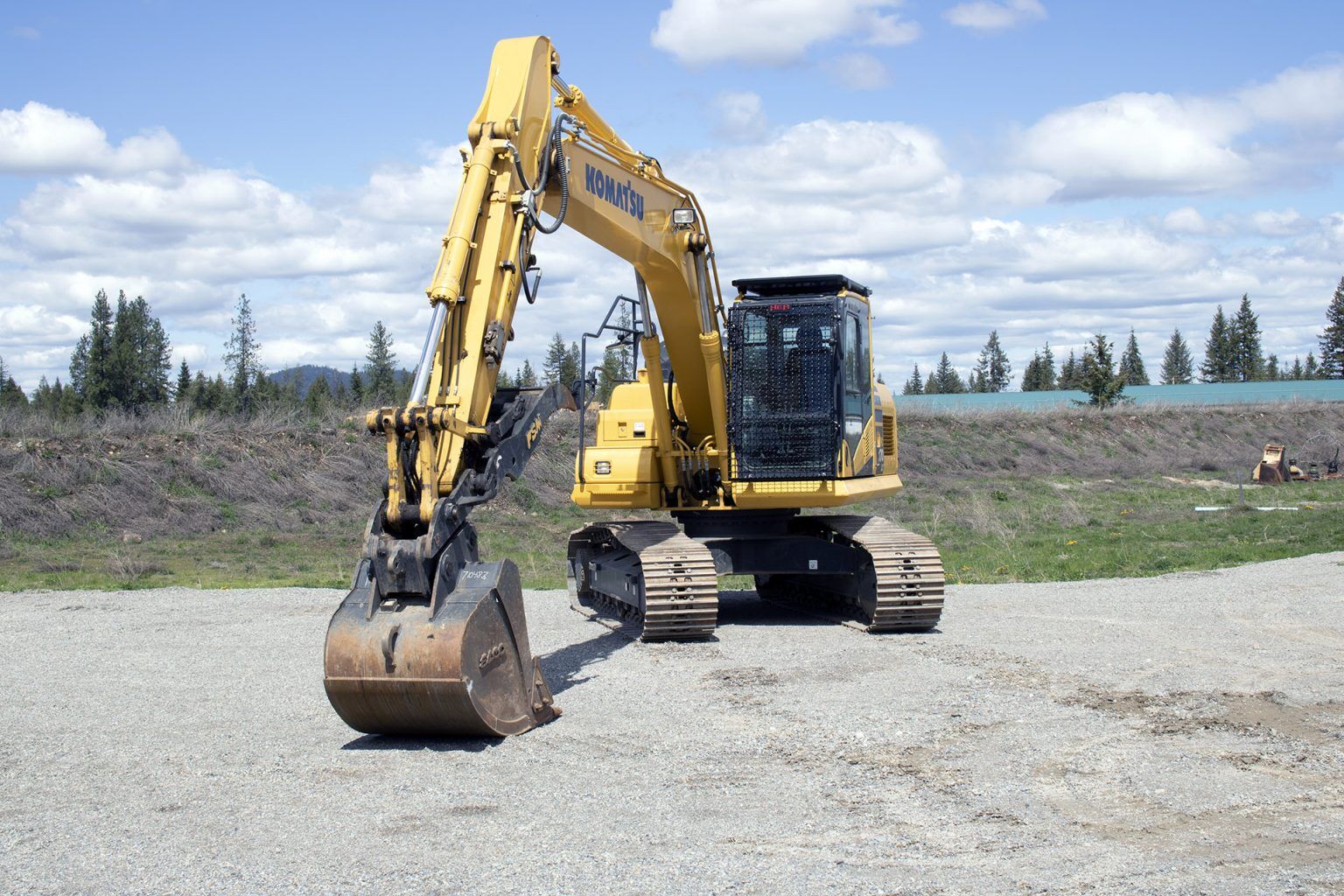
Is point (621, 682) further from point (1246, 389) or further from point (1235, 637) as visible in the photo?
point (1246, 389)

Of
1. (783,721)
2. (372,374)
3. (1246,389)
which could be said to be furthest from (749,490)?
(1246,389)

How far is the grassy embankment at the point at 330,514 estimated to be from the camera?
67.3ft

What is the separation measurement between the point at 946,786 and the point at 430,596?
320 centimetres

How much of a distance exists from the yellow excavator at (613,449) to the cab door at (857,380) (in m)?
0.03

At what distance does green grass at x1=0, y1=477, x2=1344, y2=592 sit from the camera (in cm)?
1927

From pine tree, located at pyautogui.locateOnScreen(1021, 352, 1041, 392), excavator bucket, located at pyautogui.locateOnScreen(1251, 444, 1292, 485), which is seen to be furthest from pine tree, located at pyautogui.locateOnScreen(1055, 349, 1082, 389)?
excavator bucket, located at pyautogui.locateOnScreen(1251, 444, 1292, 485)

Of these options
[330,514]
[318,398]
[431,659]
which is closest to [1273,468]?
[330,514]

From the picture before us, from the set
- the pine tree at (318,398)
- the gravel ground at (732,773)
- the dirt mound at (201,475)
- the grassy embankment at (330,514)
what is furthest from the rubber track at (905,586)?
the pine tree at (318,398)

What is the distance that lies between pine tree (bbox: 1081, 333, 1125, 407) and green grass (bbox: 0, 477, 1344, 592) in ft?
99.8

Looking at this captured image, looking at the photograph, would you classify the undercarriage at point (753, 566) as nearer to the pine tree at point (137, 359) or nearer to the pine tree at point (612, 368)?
the pine tree at point (612, 368)

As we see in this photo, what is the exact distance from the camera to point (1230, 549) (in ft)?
66.6

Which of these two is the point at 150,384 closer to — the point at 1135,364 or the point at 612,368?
the point at 612,368

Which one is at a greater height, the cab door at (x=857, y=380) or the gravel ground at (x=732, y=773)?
the cab door at (x=857, y=380)

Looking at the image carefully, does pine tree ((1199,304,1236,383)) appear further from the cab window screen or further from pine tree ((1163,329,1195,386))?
the cab window screen
